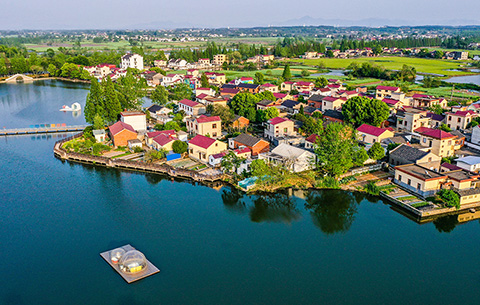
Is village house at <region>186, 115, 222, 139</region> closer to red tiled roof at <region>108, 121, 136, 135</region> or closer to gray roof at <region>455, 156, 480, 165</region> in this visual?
red tiled roof at <region>108, 121, 136, 135</region>

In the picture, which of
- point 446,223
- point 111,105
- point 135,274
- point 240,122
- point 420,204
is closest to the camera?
point 135,274

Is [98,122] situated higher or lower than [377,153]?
higher

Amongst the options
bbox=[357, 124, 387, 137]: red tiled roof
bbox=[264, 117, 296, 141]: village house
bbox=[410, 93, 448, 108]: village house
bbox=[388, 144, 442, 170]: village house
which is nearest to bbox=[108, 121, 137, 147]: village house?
bbox=[264, 117, 296, 141]: village house

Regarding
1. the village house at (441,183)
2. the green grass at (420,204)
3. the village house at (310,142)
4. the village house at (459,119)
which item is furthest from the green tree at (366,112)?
the green grass at (420,204)

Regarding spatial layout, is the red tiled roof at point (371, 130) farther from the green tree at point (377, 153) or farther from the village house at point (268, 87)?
the village house at point (268, 87)

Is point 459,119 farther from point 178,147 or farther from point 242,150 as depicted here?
point 178,147

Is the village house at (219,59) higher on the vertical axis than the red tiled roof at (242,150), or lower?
higher

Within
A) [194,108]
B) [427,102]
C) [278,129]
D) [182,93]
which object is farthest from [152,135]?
[427,102]
